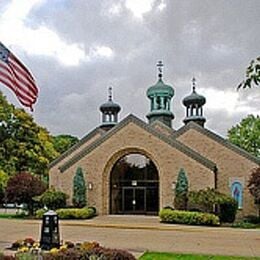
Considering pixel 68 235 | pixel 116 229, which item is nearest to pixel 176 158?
pixel 116 229

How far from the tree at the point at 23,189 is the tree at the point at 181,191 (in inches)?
385

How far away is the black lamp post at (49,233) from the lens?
15.5 metres

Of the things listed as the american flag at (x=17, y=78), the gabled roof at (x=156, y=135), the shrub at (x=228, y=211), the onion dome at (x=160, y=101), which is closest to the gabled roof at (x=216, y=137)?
the gabled roof at (x=156, y=135)

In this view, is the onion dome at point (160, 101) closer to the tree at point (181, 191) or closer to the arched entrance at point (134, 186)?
the arched entrance at point (134, 186)

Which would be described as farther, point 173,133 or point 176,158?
point 173,133

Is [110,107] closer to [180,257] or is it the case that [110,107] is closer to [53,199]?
[53,199]

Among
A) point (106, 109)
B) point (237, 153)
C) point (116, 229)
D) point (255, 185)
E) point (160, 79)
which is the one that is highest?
point (160, 79)

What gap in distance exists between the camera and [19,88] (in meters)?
10.2

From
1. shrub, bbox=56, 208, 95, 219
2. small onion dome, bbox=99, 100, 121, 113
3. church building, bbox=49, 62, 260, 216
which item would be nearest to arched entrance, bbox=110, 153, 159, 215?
church building, bbox=49, 62, 260, 216

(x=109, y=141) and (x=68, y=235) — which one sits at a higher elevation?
(x=109, y=141)

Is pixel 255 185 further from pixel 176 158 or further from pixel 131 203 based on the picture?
pixel 131 203

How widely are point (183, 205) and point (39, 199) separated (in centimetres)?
967

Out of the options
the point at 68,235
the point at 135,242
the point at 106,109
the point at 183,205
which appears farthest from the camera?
the point at 106,109

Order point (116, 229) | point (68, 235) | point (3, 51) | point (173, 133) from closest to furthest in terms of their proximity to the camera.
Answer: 1. point (3, 51)
2. point (68, 235)
3. point (116, 229)
4. point (173, 133)
